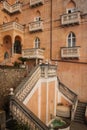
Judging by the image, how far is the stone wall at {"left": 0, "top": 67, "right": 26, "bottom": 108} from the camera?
1166 centimetres

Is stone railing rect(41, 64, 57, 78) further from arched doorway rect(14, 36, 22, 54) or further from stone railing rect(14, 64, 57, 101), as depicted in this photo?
arched doorway rect(14, 36, 22, 54)

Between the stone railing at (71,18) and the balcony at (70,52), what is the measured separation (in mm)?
2743

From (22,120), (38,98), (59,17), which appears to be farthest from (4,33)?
(22,120)

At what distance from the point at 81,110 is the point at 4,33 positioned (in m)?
12.9

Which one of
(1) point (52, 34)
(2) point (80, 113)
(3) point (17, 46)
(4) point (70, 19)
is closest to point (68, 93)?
(2) point (80, 113)

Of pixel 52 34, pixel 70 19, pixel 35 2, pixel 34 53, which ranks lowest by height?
pixel 34 53

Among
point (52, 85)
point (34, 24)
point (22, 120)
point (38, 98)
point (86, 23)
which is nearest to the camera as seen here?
point (22, 120)

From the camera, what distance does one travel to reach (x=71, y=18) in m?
18.5

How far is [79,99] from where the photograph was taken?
58.6 feet

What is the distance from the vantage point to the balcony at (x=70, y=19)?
59.2ft

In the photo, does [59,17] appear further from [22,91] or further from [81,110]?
[22,91]

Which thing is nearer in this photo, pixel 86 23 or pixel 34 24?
pixel 86 23

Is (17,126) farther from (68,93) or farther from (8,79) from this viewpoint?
(68,93)

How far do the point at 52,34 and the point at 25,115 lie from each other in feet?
42.6
